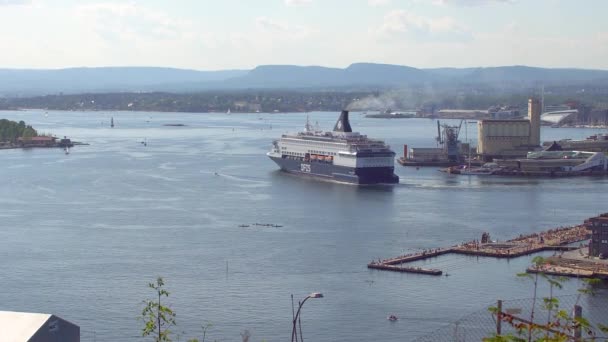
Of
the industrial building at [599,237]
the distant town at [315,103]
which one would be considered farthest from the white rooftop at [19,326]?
the distant town at [315,103]

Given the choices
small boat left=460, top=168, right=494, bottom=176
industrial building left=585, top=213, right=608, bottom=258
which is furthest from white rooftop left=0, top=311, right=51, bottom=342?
small boat left=460, top=168, right=494, bottom=176

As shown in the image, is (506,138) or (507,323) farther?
(506,138)

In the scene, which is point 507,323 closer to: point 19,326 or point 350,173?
point 19,326

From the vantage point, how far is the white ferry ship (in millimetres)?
13359

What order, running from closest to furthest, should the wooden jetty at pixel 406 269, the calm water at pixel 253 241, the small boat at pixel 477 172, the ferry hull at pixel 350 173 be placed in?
the calm water at pixel 253 241 → the wooden jetty at pixel 406 269 → the ferry hull at pixel 350 173 → the small boat at pixel 477 172

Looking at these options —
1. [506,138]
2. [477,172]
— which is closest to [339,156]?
[477,172]

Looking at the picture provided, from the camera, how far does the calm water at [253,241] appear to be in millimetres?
6121

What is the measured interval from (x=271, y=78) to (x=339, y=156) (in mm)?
84470

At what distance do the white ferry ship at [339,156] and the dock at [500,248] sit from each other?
4.44 meters

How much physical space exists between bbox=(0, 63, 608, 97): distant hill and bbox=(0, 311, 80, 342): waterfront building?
68177mm

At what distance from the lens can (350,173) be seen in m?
13.4

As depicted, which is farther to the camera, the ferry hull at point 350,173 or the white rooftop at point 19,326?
the ferry hull at point 350,173

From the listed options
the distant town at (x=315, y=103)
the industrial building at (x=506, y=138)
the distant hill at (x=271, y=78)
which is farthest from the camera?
the distant hill at (x=271, y=78)

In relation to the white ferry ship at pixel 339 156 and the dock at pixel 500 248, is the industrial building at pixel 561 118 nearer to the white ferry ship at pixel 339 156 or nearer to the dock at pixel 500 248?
the white ferry ship at pixel 339 156
